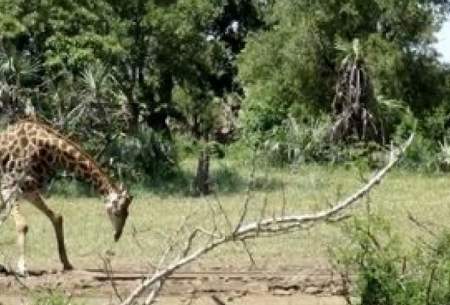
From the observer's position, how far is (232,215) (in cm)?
1622

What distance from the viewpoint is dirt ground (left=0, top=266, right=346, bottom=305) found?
945 cm

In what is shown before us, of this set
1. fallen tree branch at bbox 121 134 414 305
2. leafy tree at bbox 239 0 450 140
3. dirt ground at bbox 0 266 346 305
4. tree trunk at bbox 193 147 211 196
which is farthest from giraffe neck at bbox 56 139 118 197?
leafy tree at bbox 239 0 450 140

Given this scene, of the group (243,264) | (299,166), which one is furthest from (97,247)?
(299,166)

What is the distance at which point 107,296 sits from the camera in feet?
31.7

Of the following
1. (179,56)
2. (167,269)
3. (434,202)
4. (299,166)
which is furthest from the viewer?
(299,166)

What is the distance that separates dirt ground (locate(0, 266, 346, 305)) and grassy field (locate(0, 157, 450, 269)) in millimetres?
419

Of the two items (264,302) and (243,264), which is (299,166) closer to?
(243,264)

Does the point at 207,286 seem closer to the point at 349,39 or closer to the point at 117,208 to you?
the point at 117,208

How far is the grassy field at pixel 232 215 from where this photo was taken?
12289 millimetres

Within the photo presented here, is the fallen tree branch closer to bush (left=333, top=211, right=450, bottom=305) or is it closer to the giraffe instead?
bush (left=333, top=211, right=450, bottom=305)

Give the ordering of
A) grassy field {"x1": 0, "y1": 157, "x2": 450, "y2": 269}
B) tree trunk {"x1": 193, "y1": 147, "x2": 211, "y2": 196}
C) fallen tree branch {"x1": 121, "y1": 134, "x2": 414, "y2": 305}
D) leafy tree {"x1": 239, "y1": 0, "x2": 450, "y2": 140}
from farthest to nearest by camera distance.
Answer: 1. leafy tree {"x1": 239, "y1": 0, "x2": 450, "y2": 140}
2. tree trunk {"x1": 193, "y1": 147, "x2": 211, "y2": 196}
3. grassy field {"x1": 0, "y1": 157, "x2": 450, "y2": 269}
4. fallen tree branch {"x1": 121, "y1": 134, "x2": 414, "y2": 305}

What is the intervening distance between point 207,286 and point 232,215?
6.21 m

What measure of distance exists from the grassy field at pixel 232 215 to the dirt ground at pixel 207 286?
0.42 meters

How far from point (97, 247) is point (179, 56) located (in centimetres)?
1081
